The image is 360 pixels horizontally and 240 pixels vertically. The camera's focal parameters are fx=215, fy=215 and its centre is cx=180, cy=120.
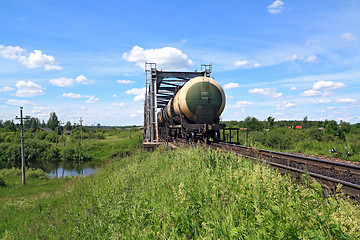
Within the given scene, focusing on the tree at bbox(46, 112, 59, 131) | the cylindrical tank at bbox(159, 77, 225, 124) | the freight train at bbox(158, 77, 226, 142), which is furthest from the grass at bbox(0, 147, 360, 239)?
the tree at bbox(46, 112, 59, 131)

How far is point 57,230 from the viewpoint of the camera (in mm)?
5711

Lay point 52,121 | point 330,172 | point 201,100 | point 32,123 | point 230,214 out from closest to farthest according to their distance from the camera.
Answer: point 230,214 < point 330,172 < point 201,100 < point 52,121 < point 32,123

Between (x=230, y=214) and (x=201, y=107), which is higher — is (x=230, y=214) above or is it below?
below

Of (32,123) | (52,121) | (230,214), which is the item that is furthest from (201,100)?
(32,123)

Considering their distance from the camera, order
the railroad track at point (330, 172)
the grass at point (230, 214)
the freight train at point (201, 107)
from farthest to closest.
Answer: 1. the freight train at point (201, 107)
2. the railroad track at point (330, 172)
3. the grass at point (230, 214)

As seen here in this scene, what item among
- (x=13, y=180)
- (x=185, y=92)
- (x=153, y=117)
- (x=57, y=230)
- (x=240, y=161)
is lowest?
(x=13, y=180)

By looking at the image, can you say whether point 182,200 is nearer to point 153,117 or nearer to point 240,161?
point 240,161

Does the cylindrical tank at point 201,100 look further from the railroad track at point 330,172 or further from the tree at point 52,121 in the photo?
the tree at point 52,121

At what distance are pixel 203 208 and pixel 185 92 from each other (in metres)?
11.7

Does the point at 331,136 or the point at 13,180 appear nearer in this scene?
the point at 331,136

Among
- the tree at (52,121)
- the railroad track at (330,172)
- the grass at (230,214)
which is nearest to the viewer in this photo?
the grass at (230,214)

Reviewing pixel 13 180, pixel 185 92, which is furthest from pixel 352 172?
pixel 13 180

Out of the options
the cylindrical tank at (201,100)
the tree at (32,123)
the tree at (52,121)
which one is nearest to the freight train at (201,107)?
the cylindrical tank at (201,100)

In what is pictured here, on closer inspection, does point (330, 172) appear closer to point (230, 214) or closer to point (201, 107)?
point (230, 214)
